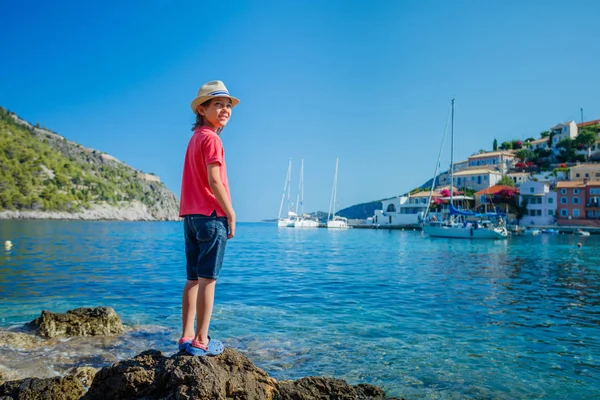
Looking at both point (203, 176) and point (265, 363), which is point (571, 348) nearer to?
point (265, 363)

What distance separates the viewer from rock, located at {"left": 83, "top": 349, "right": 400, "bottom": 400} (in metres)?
2.87

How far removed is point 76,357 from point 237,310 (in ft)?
14.3

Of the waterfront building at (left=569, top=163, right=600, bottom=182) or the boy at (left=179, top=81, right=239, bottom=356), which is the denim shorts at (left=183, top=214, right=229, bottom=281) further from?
the waterfront building at (left=569, top=163, right=600, bottom=182)

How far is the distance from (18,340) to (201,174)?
5.27 metres

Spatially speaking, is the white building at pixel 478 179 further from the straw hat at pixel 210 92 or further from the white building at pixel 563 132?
the straw hat at pixel 210 92

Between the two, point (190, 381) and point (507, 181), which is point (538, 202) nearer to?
point (507, 181)

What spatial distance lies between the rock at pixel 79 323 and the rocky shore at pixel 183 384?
3719 mm

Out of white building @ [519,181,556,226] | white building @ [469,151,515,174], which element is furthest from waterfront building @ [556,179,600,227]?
white building @ [469,151,515,174]

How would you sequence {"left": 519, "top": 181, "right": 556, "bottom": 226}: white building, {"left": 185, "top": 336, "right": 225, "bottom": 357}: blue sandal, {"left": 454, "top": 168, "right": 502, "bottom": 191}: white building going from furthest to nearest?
{"left": 454, "top": 168, "right": 502, "bottom": 191}: white building < {"left": 519, "top": 181, "right": 556, "bottom": 226}: white building < {"left": 185, "top": 336, "right": 225, "bottom": 357}: blue sandal

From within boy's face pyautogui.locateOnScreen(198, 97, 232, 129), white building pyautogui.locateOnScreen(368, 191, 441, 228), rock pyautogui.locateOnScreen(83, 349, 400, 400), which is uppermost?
white building pyautogui.locateOnScreen(368, 191, 441, 228)

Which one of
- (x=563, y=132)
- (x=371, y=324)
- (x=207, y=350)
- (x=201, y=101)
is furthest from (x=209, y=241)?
(x=563, y=132)

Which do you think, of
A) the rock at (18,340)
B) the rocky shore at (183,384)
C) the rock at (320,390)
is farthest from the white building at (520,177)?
the rocky shore at (183,384)

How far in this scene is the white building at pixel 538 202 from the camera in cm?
6919

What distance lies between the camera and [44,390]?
3.43 m
